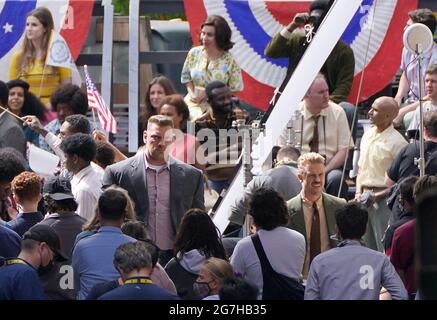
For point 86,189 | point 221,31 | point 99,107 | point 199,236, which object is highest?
point 221,31

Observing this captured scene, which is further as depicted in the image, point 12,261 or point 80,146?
point 80,146

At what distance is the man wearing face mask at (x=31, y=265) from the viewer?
6.81 metres

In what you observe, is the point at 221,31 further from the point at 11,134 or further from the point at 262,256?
the point at 262,256

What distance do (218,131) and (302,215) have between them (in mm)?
2461

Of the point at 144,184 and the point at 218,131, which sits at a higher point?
the point at 218,131

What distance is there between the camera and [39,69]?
12.4 metres

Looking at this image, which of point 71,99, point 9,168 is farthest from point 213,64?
point 9,168

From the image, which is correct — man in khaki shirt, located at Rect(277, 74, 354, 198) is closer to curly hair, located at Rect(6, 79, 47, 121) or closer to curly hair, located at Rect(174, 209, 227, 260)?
curly hair, located at Rect(6, 79, 47, 121)

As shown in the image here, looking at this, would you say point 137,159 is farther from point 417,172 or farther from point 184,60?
point 184,60

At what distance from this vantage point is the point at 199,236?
7984 mm

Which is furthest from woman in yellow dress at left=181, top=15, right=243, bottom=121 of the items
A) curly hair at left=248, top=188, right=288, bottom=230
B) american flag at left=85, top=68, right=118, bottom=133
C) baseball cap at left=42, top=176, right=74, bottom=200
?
curly hair at left=248, top=188, right=288, bottom=230

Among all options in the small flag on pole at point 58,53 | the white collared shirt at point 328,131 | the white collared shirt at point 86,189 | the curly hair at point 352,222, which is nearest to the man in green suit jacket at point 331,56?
the white collared shirt at point 328,131

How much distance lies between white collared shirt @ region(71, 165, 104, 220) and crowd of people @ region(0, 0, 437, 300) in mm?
12
